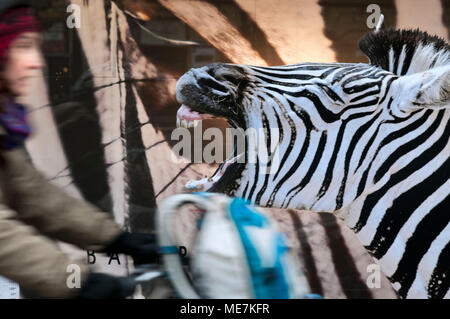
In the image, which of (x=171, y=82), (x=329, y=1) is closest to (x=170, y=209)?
(x=171, y=82)

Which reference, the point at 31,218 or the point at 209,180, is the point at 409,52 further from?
the point at 31,218

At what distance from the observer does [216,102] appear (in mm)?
3311

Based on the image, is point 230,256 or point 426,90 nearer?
point 230,256

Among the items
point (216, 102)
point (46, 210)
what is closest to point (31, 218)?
point (46, 210)

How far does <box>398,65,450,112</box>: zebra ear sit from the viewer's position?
2586 millimetres

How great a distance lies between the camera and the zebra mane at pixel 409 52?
302 cm

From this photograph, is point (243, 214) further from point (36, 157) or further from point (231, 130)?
point (36, 157)

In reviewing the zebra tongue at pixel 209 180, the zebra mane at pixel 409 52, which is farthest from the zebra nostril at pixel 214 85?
the zebra mane at pixel 409 52

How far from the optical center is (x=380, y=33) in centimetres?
331

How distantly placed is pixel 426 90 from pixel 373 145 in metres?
0.39

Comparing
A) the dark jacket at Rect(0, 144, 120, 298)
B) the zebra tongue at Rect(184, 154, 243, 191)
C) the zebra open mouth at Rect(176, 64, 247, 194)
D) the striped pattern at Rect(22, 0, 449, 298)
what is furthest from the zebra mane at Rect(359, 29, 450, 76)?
the dark jacket at Rect(0, 144, 120, 298)

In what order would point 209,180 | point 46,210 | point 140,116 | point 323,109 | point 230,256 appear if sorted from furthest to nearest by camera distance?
point 140,116 < point 209,180 < point 323,109 < point 46,210 < point 230,256

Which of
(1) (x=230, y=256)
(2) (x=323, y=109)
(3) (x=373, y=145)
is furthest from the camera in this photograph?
(2) (x=323, y=109)

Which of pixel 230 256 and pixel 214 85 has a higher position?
pixel 214 85
